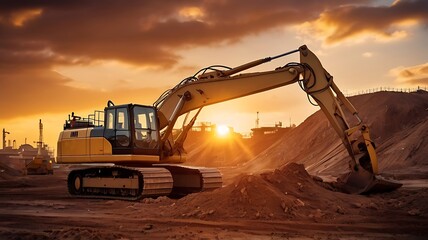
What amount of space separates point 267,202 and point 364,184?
4623 millimetres

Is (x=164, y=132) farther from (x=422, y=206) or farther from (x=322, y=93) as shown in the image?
(x=422, y=206)

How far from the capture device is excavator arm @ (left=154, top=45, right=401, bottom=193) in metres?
16.7

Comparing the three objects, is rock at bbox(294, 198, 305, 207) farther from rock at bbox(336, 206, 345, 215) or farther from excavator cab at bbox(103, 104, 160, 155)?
excavator cab at bbox(103, 104, 160, 155)

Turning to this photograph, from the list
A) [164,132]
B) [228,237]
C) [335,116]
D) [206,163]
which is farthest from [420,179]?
[206,163]

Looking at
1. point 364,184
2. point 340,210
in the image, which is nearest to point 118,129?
point 340,210

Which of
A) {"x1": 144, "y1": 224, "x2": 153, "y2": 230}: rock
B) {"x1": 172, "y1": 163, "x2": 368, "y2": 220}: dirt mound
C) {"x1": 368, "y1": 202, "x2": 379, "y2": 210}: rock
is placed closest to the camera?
{"x1": 144, "y1": 224, "x2": 153, "y2": 230}: rock

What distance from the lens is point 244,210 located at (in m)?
13.6

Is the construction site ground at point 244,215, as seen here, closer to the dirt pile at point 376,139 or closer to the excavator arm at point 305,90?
the excavator arm at point 305,90

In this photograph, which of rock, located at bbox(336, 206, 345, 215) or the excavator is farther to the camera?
the excavator

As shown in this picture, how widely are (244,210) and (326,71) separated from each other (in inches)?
248

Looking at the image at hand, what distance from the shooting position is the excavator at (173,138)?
55.8 ft

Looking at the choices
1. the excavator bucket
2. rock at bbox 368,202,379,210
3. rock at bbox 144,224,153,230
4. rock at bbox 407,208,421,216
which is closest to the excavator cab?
rock at bbox 144,224,153,230

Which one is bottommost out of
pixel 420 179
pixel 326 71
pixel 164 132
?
pixel 420 179

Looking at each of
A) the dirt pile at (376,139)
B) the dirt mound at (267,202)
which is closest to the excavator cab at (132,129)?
the dirt mound at (267,202)
